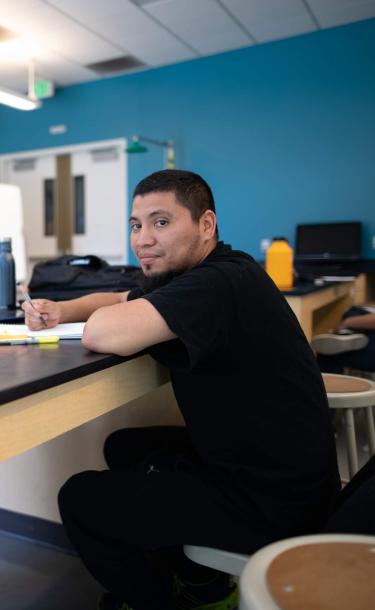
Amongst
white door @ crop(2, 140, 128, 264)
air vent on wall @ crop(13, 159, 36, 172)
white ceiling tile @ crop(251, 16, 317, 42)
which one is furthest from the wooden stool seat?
air vent on wall @ crop(13, 159, 36, 172)

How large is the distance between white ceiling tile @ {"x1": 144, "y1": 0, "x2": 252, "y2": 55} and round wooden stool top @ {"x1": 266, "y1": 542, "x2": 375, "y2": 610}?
388 cm

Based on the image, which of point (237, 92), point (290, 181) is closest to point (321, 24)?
point (237, 92)

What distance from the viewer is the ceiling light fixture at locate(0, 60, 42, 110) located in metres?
3.21

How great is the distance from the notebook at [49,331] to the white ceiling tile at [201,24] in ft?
10.8

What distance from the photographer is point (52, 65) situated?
4855 millimetres

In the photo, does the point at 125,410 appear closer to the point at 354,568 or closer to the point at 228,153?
the point at 354,568

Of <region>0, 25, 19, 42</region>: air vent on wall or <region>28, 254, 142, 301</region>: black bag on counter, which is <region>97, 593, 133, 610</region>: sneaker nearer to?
<region>28, 254, 142, 301</region>: black bag on counter

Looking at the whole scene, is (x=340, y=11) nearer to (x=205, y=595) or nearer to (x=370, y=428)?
(x=370, y=428)

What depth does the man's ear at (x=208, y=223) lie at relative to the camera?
1.08 metres

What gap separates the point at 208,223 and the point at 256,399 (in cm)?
38

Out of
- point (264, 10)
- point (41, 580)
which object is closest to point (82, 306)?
point (41, 580)

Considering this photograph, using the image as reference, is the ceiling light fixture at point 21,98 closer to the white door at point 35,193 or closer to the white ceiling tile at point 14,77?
the white ceiling tile at point 14,77

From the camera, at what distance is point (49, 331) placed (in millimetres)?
1089

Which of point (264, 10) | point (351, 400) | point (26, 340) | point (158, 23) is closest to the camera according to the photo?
point (26, 340)
